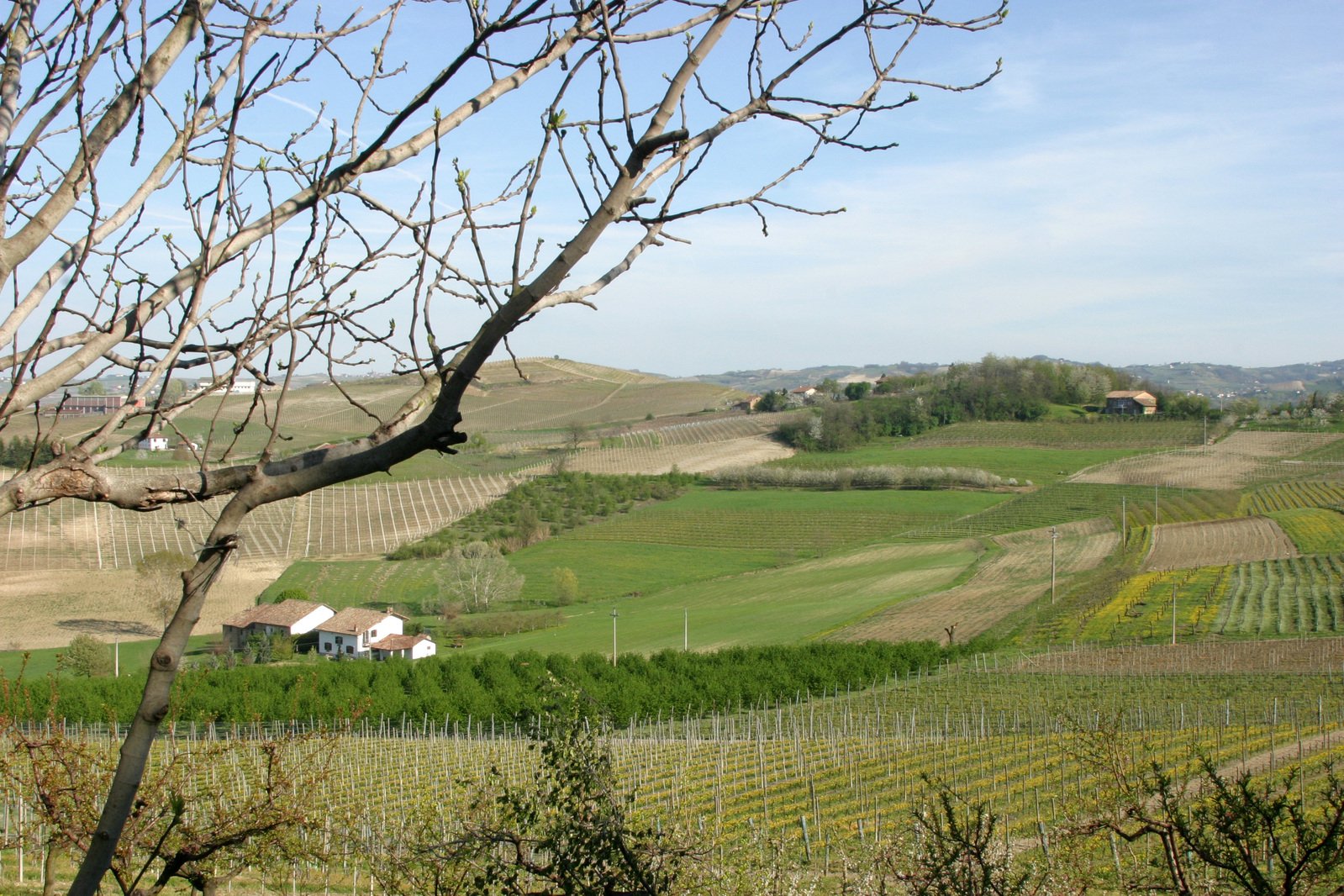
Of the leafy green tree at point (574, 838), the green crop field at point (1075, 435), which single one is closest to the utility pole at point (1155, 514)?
the green crop field at point (1075, 435)

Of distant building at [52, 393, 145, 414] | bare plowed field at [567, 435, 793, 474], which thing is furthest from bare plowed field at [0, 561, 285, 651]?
distant building at [52, 393, 145, 414]

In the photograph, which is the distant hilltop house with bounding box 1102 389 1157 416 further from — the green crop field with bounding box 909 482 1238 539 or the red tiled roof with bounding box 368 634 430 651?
the red tiled roof with bounding box 368 634 430 651

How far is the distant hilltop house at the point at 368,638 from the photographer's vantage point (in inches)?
1650

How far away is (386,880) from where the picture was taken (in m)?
4.63

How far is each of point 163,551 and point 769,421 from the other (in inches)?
1859

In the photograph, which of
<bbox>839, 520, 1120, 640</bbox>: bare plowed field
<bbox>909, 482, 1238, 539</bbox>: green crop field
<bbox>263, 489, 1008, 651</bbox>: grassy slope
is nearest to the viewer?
<bbox>839, 520, 1120, 640</bbox>: bare plowed field

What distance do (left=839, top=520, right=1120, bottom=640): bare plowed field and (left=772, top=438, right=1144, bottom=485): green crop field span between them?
12810mm

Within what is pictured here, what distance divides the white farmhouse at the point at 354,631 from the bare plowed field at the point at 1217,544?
102ft

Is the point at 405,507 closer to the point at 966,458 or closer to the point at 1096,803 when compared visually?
the point at 966,458

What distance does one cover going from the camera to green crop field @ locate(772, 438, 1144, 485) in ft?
218

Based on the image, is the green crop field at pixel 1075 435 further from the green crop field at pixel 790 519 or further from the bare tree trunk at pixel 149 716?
the bare tree trunk at pixel 149 716

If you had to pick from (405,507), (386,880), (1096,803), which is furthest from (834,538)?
(386,880)

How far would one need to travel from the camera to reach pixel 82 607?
43438 millimetres

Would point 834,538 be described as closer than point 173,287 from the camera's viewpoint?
No
